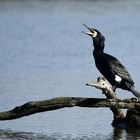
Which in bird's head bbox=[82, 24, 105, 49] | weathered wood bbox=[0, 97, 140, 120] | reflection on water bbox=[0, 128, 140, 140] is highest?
bird's head bbox=[82, 24, 105, 49]

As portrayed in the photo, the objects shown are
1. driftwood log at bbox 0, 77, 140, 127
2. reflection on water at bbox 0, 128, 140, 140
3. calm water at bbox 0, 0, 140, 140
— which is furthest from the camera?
calm water at bbox 0, 0, 140, 140

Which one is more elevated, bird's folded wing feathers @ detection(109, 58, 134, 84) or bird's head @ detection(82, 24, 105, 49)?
bird's head @ detection(82, 24, 105, 49)

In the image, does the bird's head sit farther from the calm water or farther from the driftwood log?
the calm water

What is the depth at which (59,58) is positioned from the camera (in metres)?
23.8

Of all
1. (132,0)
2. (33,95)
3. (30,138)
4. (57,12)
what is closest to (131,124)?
(30,138)

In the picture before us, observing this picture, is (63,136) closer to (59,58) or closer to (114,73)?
(114,73)

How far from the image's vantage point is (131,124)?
1425 cm

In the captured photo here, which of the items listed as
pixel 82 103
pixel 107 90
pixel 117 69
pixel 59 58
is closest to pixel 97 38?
pixel 117 69

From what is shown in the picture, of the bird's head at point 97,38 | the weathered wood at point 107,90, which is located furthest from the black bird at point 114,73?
the bird's head at point 97,38

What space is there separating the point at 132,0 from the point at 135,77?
31.4 meters

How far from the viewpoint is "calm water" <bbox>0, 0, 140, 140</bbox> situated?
14523 millimetres

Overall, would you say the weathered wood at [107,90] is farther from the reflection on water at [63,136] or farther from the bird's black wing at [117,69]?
the reflection on water at [63,136]

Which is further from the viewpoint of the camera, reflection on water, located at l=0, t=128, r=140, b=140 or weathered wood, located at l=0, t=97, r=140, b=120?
reflection on water, located at l=0, t=128, r=140, b=140

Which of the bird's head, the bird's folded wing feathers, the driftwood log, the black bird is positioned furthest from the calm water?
the bird's head
